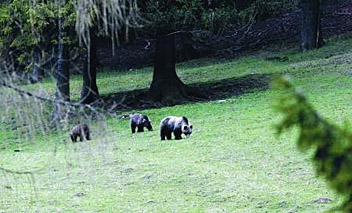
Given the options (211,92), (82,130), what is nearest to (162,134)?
(211,92)

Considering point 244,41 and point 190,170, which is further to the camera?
point 244,41

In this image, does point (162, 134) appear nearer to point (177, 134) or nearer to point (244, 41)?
point (177, 134)

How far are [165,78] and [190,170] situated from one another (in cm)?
1186

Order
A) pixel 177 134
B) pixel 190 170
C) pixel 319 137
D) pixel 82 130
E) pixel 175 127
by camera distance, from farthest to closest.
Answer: pixel 177 134 < pixel 175 127 < pixel 190 170 < pixel 82 130 < pixel 319 137

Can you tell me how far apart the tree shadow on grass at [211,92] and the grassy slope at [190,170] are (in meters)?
2.15

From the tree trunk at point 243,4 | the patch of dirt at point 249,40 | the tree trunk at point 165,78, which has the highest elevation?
the tree trunk at point 243,4

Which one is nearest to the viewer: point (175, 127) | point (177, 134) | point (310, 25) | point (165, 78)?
point (175, 127)

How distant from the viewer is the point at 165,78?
84.1 feet

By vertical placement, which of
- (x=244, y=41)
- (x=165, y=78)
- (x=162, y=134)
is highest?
(x=162, y=134)

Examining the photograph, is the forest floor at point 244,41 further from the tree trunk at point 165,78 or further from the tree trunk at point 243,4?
the tree trunk at point 243,4

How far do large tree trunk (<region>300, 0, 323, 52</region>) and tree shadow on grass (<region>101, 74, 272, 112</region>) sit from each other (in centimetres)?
538

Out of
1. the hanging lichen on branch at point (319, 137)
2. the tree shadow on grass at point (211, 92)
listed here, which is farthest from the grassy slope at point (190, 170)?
the hanging lichen on branch at point (319, 137)

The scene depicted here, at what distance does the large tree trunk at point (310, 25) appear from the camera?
32.6 meters

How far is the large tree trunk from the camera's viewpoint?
32.6 meters
